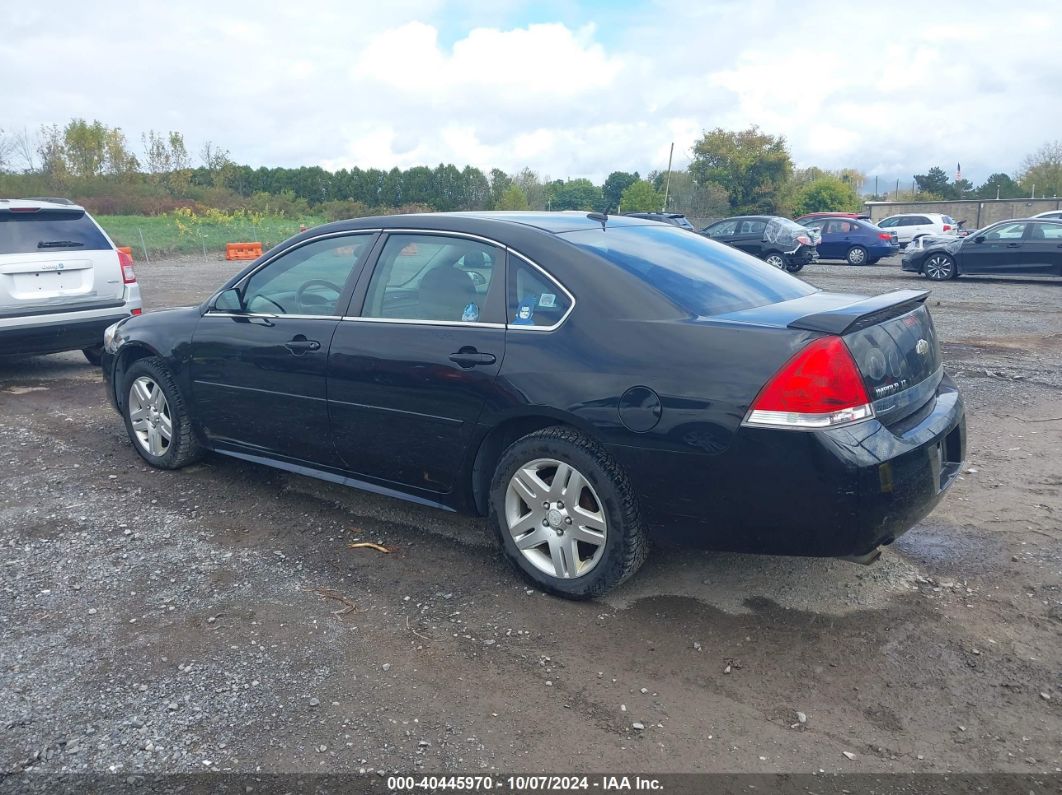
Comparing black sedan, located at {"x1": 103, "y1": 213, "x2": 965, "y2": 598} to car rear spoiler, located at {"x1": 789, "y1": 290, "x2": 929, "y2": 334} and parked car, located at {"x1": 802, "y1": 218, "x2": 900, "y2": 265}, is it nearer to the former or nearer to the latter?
car rear spoiler, located at {"x1": 789, "y1": 290, "x2": 929, "y2": 334}

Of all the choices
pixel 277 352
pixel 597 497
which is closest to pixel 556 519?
pixel 597 497

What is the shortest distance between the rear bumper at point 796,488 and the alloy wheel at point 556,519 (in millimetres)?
256

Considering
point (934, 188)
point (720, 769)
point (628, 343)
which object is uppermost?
point (934, 188)

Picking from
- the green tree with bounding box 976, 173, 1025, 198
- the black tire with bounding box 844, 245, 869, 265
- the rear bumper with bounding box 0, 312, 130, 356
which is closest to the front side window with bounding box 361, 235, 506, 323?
the rear bumper with bounding box 0, 312, 130, 356

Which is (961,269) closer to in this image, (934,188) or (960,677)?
(960,677)

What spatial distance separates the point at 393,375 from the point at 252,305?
4.27 feet

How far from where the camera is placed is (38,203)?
806 cm

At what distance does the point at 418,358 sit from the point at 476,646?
1.32 m

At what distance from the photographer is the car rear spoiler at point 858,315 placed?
3.17 m

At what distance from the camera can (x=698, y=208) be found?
157 feet

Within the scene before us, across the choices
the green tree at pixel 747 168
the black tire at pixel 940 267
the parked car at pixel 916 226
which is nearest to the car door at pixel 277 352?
the black tire at pixel 940 267

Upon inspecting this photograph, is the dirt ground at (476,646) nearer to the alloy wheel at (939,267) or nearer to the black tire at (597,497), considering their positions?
the black tire at (597,497)

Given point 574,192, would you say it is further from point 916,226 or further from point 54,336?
point 54,336

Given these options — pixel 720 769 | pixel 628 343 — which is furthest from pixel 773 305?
pixel 720 769
